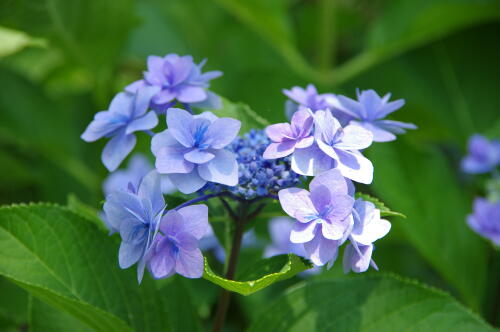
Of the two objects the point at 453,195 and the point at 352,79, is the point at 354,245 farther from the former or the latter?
the point at 352,79

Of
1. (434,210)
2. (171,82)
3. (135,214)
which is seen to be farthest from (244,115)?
(434,210)

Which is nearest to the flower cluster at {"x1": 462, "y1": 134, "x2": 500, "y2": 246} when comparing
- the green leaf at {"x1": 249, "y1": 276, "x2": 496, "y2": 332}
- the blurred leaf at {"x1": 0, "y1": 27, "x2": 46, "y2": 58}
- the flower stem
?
the green leaf at {"x1": 249, "y1": 276, "x2": 496, "y2": 332}

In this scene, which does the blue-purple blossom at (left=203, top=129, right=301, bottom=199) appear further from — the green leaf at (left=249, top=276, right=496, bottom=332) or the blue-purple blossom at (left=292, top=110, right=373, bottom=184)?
the green leaf at (left=249, top=276, right=496, bottom=332)

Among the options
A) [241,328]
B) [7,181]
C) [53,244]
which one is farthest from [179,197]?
[7,181]

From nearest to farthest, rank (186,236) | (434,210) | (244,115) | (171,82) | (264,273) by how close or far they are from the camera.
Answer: (186,236)
(264,273)
(171,82)
(244,115)
(434,210)

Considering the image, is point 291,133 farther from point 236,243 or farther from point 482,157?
point 482,157

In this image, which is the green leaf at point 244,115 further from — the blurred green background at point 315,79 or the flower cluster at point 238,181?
the blurred green background at point 315,79
